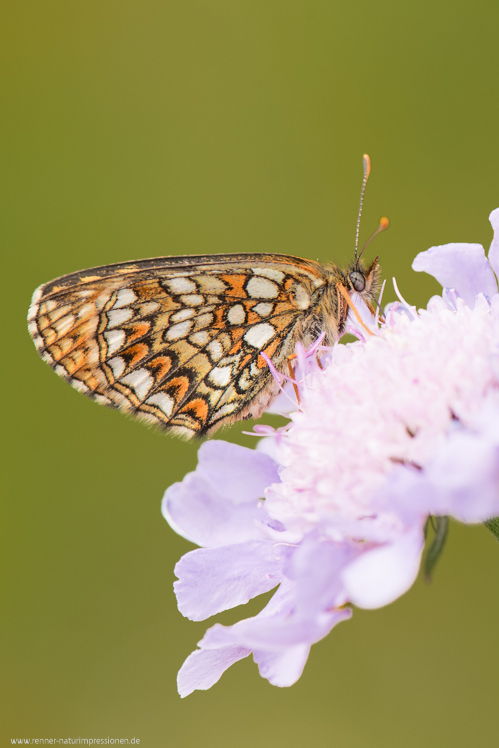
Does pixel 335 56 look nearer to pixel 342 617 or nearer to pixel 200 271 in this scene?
pixel 200 271

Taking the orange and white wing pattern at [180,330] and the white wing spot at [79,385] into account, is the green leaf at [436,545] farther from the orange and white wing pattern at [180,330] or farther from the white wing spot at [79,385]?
the white wing spot at [79,385]

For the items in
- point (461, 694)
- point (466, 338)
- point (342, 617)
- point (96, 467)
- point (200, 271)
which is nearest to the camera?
point (342, 617)

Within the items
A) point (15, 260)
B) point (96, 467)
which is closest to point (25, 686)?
point (96, 467)

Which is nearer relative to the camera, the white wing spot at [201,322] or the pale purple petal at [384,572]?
the pale purple petal at [384,572]

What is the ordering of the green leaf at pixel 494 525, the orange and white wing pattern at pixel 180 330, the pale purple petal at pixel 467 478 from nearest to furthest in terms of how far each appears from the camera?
the pale purple petal at pixel 467 478, the green leaf at pixel 494 525, the orange and white wing pattern at pixel 180 330

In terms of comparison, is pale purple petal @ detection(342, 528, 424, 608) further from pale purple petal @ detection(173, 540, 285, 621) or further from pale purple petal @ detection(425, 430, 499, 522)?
pale purple petal @ detection(173, 540, 285, 621)

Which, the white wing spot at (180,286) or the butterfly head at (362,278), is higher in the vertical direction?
the white wing spot at (180,286)

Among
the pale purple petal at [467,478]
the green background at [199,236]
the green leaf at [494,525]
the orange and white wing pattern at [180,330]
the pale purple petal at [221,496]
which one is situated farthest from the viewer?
the green background at [199,236]

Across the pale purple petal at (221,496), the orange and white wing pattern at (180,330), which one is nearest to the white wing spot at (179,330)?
the orange and white wing pattern at (180,330)
